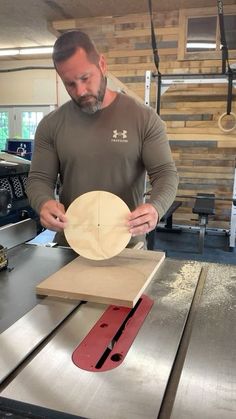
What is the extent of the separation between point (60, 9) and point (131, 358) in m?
4.50

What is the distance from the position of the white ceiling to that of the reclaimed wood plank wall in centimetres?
13

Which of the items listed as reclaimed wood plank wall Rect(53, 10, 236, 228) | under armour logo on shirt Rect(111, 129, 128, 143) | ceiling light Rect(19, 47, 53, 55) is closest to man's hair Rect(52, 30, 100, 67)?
under armour logo on shirt Rect(111, 129, 128, 143)

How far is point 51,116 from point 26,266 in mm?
616

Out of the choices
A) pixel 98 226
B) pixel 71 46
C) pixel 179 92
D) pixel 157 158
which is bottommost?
pixel 98 226

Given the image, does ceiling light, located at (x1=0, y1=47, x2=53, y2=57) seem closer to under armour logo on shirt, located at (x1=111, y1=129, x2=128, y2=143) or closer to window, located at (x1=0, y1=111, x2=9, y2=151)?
window, located at (x1=0, y1=111, x2=9, y2=151)

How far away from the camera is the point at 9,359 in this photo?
663mm

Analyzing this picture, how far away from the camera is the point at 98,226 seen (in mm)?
1111

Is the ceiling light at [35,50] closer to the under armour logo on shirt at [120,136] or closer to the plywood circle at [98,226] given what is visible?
the under armour logo on shirt at [120,136]

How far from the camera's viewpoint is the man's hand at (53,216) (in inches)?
44.3

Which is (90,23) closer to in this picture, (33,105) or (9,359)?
(33,105)

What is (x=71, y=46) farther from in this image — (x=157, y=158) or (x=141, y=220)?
(x=141, y=220)

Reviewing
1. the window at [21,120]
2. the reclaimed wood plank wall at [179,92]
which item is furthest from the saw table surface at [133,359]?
the window at [21,120]

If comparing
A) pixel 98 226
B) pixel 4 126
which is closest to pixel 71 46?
pixel 98 226

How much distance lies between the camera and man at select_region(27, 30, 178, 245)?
130cm
